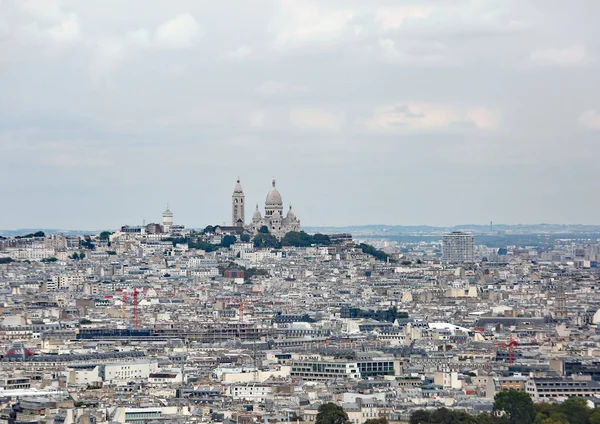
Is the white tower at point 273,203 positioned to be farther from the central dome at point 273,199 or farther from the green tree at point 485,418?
the green tree at point 485,418

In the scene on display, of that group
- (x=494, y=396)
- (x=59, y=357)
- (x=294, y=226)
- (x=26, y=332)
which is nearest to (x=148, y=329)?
(x=26, y=332)

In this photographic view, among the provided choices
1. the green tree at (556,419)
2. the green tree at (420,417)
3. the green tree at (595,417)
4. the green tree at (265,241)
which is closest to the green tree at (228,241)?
the green tree at (265,241)

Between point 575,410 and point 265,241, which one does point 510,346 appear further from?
point 265,241

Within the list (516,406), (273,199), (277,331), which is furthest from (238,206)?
(516,406)

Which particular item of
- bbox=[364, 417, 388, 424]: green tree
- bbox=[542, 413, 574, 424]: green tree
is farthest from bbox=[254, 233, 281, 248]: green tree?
bbox=[542, 413, 574, 424]: green tree

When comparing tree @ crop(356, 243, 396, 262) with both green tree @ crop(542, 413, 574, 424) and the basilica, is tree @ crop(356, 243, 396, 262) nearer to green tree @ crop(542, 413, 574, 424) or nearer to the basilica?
the basilica

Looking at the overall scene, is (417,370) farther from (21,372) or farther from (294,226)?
(294,226)
